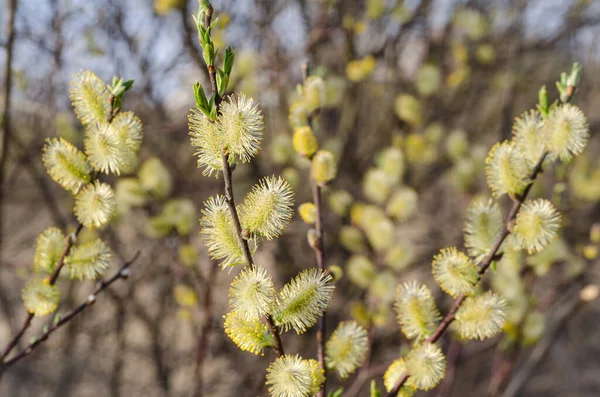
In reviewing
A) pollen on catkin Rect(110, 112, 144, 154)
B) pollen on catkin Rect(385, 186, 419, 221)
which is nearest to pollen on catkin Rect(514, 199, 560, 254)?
pollen on catkin Rect(110, 112, 144, 154)

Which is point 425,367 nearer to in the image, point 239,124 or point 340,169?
point 239,124

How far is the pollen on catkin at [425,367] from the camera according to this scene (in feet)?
2.45

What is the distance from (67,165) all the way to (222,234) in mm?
325

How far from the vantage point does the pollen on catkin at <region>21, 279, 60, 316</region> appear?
2.72ft

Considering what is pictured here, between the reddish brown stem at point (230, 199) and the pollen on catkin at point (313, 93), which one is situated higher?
the pollen on catkin at point (313, 93)

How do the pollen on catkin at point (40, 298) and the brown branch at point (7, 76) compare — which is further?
the brown branch at point (7, 76)

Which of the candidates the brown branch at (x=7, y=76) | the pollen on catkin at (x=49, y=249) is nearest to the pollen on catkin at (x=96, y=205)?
the pollen on catkin at (x=49, y=249)

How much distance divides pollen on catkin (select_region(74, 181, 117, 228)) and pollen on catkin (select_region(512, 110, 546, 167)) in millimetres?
673

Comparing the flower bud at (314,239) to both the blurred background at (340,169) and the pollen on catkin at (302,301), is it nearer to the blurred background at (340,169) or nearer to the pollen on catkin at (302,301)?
the pollen on catkin at (302,301)

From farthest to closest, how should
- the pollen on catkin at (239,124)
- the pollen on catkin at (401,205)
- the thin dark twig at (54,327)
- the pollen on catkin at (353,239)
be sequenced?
the pollen on catkin at (353,239) < the pollen on catkin at (401,205) < the thin dark twig at (54,327) < the pollen on catkin at (239,124)

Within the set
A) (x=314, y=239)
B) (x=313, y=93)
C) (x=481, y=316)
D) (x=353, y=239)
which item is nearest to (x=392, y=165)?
(x=353, y=239)

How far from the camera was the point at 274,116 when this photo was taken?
9.88 ft

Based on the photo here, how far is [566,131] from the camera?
744mm

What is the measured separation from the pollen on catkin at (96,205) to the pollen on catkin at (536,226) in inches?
25.8
